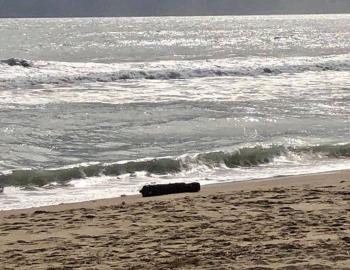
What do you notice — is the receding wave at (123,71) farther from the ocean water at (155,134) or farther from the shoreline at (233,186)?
the shoreline at (233,186)

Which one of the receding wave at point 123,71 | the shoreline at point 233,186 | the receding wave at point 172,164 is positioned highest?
the receding wave at point 123,71

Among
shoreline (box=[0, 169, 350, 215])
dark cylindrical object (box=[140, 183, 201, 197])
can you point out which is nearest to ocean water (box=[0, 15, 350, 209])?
shoreline (box=[0, 169, 350, 215])

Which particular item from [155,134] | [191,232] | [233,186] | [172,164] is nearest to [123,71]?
[155,134]

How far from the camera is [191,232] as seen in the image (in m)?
7.53

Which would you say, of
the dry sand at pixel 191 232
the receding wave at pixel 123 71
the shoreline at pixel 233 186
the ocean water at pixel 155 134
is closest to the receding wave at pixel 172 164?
the ocean water at pixel 155 134

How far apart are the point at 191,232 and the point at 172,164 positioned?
18.9 feet

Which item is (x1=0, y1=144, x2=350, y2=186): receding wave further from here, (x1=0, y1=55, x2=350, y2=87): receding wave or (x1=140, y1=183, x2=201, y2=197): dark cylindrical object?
(x1=0, y1=55, x2=350, y2=87): receding wave

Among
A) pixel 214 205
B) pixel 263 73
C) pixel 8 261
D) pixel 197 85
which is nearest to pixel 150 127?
pixel 214 205

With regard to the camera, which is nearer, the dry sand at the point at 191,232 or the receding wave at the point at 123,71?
the dry sand at the point at 191,232

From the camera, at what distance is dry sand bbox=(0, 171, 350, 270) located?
643 centimetres

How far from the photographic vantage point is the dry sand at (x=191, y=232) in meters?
6.43

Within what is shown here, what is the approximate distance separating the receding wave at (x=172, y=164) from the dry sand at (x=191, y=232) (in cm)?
210

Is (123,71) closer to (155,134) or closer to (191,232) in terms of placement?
(155,134)

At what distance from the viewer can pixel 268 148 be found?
48.5ft
